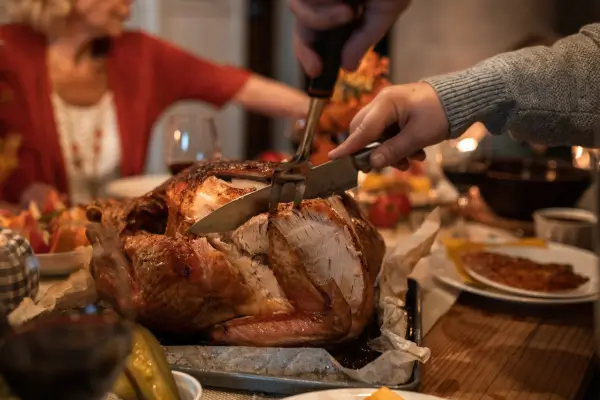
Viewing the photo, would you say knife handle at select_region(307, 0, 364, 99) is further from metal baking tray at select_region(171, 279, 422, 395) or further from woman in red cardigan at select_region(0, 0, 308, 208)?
woman in red cardigan at select_region(0, 0, 308, 208)

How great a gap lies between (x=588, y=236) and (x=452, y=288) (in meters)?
0.52

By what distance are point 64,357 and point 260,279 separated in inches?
16.5

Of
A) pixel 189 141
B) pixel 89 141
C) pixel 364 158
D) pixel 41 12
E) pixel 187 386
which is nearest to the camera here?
pixel 187 386

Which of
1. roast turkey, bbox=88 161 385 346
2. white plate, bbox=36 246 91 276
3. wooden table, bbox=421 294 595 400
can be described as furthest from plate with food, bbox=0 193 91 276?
wooden table, bbox=421 294 595 400

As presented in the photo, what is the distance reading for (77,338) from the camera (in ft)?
1.86

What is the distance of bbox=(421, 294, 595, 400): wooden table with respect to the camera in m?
0.90

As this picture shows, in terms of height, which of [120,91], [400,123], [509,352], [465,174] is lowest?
[509,352]

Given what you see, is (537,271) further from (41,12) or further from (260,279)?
(41,12)

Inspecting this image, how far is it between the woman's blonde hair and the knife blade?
1693 millimetres

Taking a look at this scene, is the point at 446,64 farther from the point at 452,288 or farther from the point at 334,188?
the point at 334,188

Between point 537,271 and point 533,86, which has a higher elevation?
point 533,86

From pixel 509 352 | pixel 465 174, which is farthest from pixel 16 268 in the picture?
pixel 465 174

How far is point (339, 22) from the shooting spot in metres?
0.87

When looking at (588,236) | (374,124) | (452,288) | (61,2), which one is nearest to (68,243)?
(374,124)
